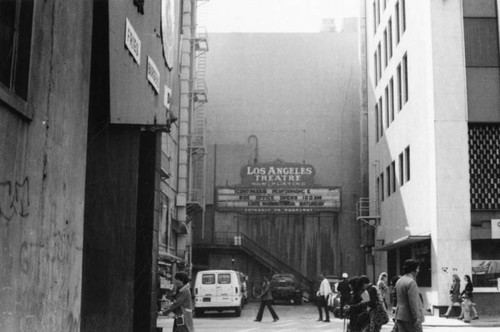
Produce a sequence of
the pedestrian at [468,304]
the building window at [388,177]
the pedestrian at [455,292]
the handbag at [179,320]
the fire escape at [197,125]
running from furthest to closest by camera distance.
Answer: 1. the fire escape at [197,125]
2. the building window at [388,177]
3. the pedestrian at [455,292]
4. the pedestrian at [468,304]
5. the handbag at [179,320]

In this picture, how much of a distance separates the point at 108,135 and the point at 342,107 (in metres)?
40.1

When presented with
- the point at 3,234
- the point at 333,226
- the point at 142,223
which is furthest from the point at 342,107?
the point at 3,234

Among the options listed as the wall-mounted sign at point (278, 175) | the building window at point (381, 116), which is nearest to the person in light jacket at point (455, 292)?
the building window at point (381, 116)

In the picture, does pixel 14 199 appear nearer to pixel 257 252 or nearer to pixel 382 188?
pixel 382 188

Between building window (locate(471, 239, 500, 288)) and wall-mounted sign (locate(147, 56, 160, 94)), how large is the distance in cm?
1937

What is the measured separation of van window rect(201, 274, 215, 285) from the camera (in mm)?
26797

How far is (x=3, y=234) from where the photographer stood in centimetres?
498

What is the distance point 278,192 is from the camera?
44781mm

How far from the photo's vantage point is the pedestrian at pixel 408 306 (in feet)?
28.9

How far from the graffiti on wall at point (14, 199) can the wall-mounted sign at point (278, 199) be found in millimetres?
39341

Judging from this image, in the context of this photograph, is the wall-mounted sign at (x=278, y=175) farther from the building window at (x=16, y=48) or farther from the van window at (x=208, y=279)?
the building window at (x=16, y=48)

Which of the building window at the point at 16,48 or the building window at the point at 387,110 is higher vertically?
the building window at the point at 387,110

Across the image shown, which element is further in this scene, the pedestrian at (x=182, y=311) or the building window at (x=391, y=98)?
the building window at (x=391, y=98)

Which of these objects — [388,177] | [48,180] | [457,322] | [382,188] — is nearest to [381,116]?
[388,177]
